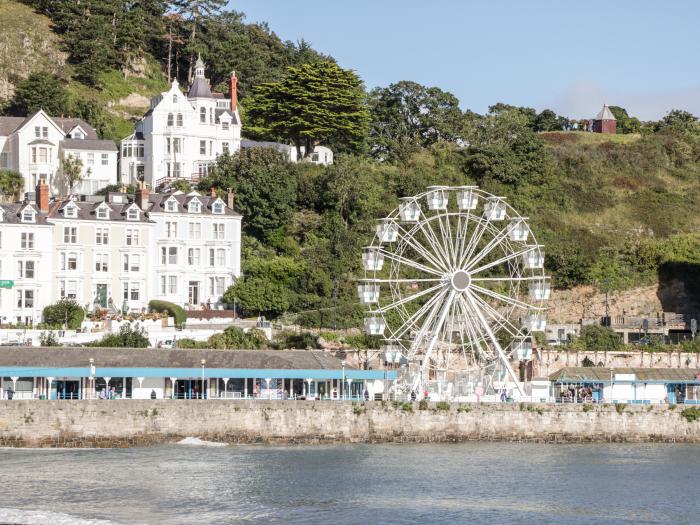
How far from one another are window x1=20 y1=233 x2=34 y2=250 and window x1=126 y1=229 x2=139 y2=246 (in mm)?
5455

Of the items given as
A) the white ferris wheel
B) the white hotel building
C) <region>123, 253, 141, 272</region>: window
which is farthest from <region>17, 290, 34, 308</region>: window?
the white ferris wheel

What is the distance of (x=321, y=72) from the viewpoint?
9862cm

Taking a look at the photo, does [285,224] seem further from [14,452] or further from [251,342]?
[14,452]

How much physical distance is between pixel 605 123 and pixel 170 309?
53.2m

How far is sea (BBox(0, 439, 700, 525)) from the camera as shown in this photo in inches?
1831

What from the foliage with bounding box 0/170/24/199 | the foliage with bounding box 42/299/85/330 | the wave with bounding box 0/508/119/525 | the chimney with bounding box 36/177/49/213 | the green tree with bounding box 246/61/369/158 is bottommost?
the wave with bounding box 0/508/119/525

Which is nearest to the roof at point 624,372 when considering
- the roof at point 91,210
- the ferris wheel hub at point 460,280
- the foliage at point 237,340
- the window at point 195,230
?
the ferris wheel hub at point 460,280

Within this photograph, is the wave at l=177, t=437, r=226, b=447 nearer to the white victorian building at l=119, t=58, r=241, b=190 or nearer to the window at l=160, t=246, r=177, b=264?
the window at l=160, t=246, r=177, b=264

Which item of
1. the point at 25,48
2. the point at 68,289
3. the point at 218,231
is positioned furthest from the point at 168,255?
the point at 25,48

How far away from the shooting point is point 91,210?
81.7 metres

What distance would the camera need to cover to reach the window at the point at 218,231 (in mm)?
83625

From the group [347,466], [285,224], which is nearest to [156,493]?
[347,466]

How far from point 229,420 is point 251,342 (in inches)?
474

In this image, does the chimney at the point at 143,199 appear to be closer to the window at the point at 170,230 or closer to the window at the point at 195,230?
the window at the point at 170,230
